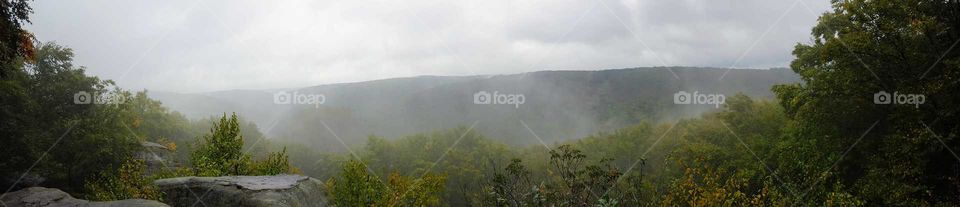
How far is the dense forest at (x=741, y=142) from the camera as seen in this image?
973 cm

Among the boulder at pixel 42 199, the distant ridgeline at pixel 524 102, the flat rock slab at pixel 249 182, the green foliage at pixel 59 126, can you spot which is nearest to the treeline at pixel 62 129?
the green foliage at pixel 59 126

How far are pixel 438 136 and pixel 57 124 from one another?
3545cm

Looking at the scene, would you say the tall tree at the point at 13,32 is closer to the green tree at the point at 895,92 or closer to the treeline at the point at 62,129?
the treeline at the point at 62,129

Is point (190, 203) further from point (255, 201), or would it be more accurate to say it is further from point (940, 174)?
point (940, 174)

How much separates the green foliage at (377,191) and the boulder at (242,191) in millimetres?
970

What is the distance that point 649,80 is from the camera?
617 feet

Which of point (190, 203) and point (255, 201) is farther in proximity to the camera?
point (190, 203)

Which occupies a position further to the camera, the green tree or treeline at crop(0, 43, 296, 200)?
treeline at crop(0, 43, 296, 200)

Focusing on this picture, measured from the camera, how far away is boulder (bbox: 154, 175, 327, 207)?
9.77m

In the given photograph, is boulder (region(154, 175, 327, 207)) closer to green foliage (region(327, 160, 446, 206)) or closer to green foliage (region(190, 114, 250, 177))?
green foliage (region(327, 160, 446, 206))

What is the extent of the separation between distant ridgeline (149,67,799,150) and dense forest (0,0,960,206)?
92551mm

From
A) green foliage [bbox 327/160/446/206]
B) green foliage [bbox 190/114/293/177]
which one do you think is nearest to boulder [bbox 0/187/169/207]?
green foliage [bbox 190/114/293/177]

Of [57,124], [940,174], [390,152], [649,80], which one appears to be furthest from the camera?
[649,80]

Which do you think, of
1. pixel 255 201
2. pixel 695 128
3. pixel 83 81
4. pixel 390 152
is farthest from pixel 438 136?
pixel 255 201
